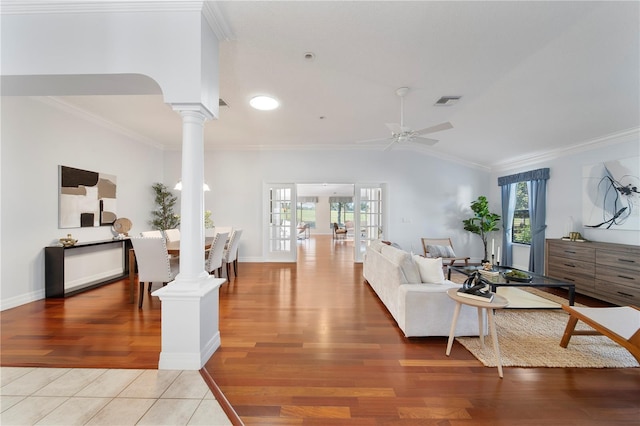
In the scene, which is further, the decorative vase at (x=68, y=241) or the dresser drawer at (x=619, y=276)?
the decorative vase at (x=68, y=241)

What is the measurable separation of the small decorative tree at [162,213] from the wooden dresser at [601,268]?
25.8ft

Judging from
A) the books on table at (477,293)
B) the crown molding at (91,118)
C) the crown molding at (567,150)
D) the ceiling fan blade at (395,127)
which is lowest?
the books on table at (477,293)

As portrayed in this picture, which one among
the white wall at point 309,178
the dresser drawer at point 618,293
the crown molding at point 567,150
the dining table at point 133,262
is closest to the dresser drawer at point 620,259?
the dresser drawer at point 618,293

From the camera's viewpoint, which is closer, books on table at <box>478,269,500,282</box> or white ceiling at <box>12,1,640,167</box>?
white ceiling at <box>12,1,640,167</box>

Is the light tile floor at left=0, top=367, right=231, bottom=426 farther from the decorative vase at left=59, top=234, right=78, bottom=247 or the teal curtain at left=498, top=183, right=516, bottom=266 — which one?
the teal curtain at left=498, top=183, right=516, bottom=266

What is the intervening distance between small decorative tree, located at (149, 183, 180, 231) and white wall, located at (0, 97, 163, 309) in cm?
149

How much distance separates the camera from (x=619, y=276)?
368 centimetres

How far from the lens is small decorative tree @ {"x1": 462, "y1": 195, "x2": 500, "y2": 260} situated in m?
6.43

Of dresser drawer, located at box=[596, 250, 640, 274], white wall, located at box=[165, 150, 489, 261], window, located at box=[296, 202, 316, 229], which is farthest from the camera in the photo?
window, located at box=[296, 202, 316, 229]

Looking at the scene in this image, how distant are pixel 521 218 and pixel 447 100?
389cm

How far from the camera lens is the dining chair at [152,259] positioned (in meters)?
3.45

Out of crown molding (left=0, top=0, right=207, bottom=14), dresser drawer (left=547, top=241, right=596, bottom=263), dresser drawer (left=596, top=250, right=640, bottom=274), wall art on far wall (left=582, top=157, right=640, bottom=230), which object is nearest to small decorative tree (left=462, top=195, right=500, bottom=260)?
dresser drawer (left=547, top=241, right=596, bottom=263)

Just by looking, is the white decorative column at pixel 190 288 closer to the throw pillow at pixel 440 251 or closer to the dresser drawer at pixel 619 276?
the throw pillow at pixel 440 251

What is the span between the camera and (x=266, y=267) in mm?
6250
